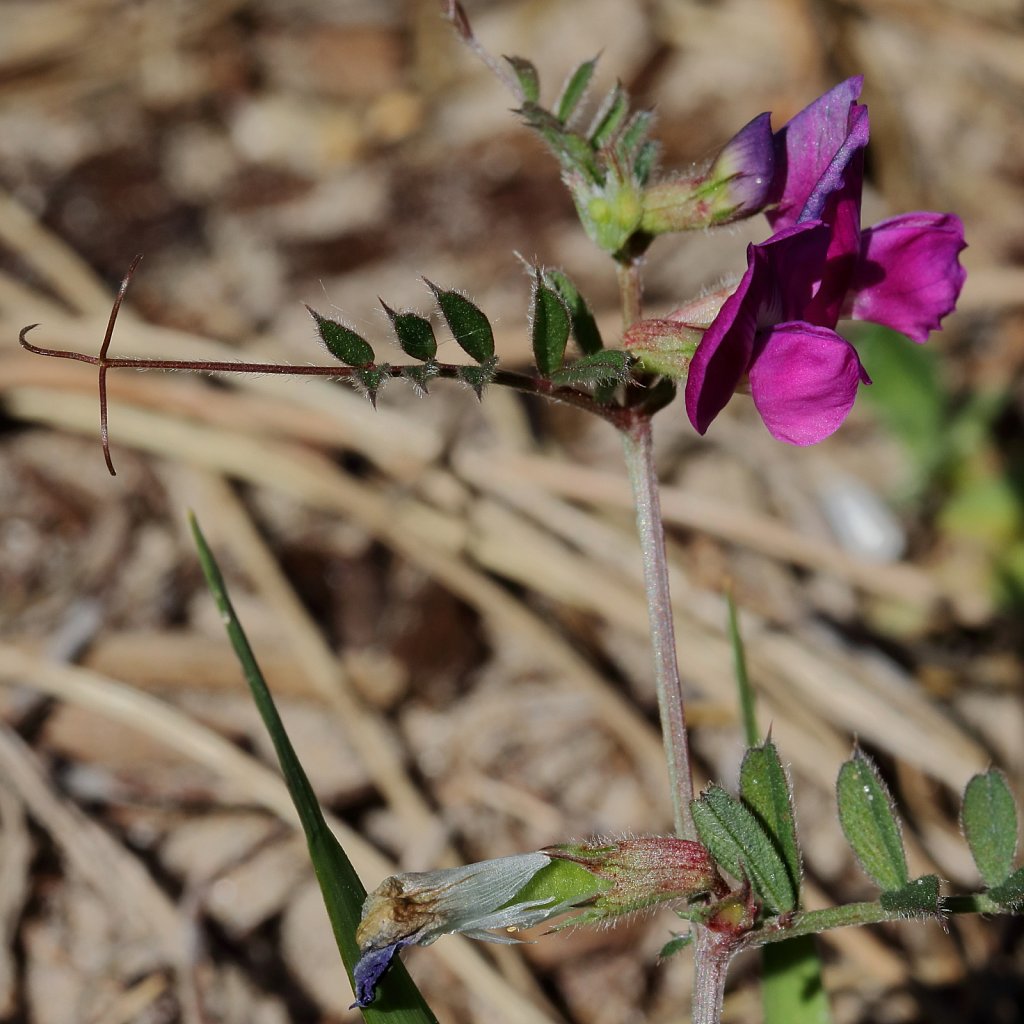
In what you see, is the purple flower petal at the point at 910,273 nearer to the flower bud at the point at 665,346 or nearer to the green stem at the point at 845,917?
the flower bud at the point at 665,346

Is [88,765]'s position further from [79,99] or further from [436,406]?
[79,99]

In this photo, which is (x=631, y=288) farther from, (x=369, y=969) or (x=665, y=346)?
(x=369, y=969)

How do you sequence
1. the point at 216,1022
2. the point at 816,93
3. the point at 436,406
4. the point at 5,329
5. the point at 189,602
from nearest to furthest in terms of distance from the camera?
the point at 216,1022
the point at 189,602
the point at 5,329
the point at 436,406
the point at 816,93

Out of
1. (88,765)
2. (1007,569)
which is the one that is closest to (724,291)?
(88,765)

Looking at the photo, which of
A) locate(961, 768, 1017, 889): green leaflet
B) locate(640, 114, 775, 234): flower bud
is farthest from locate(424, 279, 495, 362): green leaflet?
locate(961, 768, 1017, 889): green leaflet

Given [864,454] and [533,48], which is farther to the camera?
[533,48]

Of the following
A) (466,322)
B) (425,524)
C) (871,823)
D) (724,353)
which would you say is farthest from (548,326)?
(425,524)

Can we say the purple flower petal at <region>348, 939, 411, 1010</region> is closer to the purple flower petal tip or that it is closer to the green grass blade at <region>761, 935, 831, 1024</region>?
the purple flower petal tip
